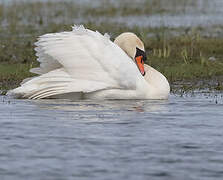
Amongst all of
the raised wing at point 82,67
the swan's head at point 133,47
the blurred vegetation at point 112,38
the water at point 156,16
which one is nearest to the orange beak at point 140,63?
the swan's head at point 133,47

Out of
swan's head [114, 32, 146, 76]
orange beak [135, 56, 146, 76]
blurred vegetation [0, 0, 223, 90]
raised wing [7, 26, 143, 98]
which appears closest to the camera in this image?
raised wing [7, 26, 143, 98]

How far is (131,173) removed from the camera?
6516mm

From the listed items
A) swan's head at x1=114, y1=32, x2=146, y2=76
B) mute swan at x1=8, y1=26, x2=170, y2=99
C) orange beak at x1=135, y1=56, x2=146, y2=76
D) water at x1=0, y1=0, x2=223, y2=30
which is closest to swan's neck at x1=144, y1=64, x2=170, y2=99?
mute swan at x1=8, y1=26, x2=170, y2=99

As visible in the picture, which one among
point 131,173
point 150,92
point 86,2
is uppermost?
point 86,2

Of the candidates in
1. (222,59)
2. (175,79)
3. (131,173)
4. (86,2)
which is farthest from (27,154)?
(86,2)

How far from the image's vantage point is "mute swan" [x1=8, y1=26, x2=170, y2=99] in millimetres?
10531

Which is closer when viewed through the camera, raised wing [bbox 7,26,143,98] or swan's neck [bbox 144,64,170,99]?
raised wing [bbox 7,26,143,98]

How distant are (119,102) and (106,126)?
77.7 inches

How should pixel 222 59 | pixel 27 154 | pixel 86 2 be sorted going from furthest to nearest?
pixel 86 2 → pixel 222 59 → pixel 27 154

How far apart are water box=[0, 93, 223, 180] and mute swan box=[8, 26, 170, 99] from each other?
0.19m

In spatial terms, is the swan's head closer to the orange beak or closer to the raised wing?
the orange beak

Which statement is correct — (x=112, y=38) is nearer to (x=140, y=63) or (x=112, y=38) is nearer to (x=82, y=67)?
(x=140, y=63)

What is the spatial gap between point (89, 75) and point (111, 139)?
2.90 metres

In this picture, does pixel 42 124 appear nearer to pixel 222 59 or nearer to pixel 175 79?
pixel 175 79
